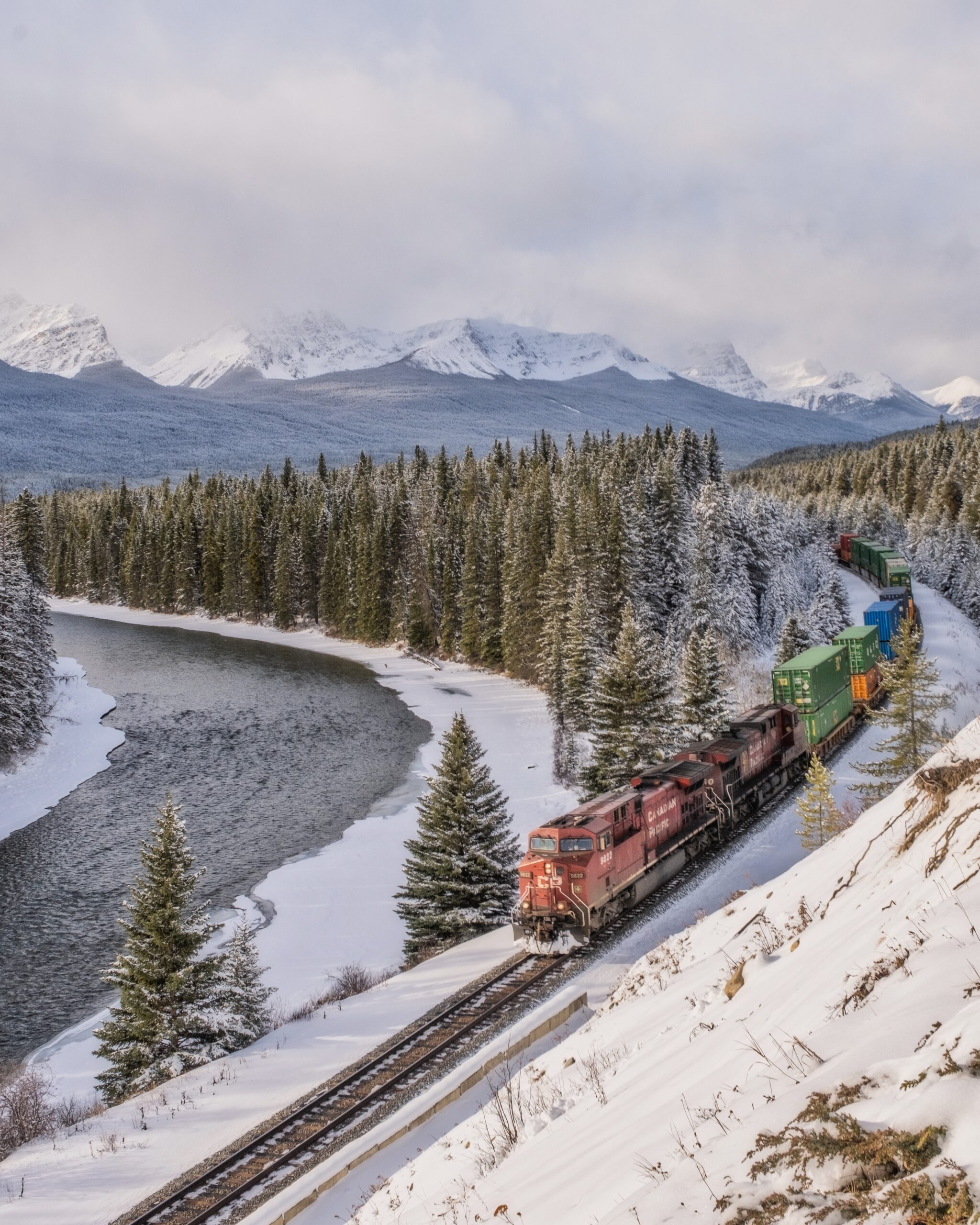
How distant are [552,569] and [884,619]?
962 inches

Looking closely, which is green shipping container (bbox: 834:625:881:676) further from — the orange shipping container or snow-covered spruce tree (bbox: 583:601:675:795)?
snow-covered spruce tree (bbox: 583:601:675:795)

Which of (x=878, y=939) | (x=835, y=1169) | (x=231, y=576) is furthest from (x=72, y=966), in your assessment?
(x=231, y=576)

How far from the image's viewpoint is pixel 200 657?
9256 cm

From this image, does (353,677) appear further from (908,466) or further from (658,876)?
(908,466)

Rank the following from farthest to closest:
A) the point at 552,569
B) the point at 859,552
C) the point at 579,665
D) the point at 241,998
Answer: the point at 859,552
the point at 552,569
the point at 579,665
the point at 241,998

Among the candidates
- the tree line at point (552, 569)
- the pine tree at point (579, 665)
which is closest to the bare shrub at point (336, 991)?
the tree line at point (552, 569)

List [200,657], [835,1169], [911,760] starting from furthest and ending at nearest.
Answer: [200,657], [911,760], [835,1169]

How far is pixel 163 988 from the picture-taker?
20391 mm

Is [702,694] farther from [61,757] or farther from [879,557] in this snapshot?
[879,557]

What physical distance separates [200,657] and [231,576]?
31.8 meters

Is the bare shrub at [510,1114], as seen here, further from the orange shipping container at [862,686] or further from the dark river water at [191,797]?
the orange shipping container at [862,686]

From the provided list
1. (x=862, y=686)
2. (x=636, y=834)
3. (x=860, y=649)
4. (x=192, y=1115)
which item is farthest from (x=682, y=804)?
(x=860, y=649)

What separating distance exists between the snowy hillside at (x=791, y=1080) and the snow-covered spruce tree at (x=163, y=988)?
7.58 m

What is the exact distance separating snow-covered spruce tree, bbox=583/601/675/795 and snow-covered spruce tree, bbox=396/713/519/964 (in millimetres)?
10460
